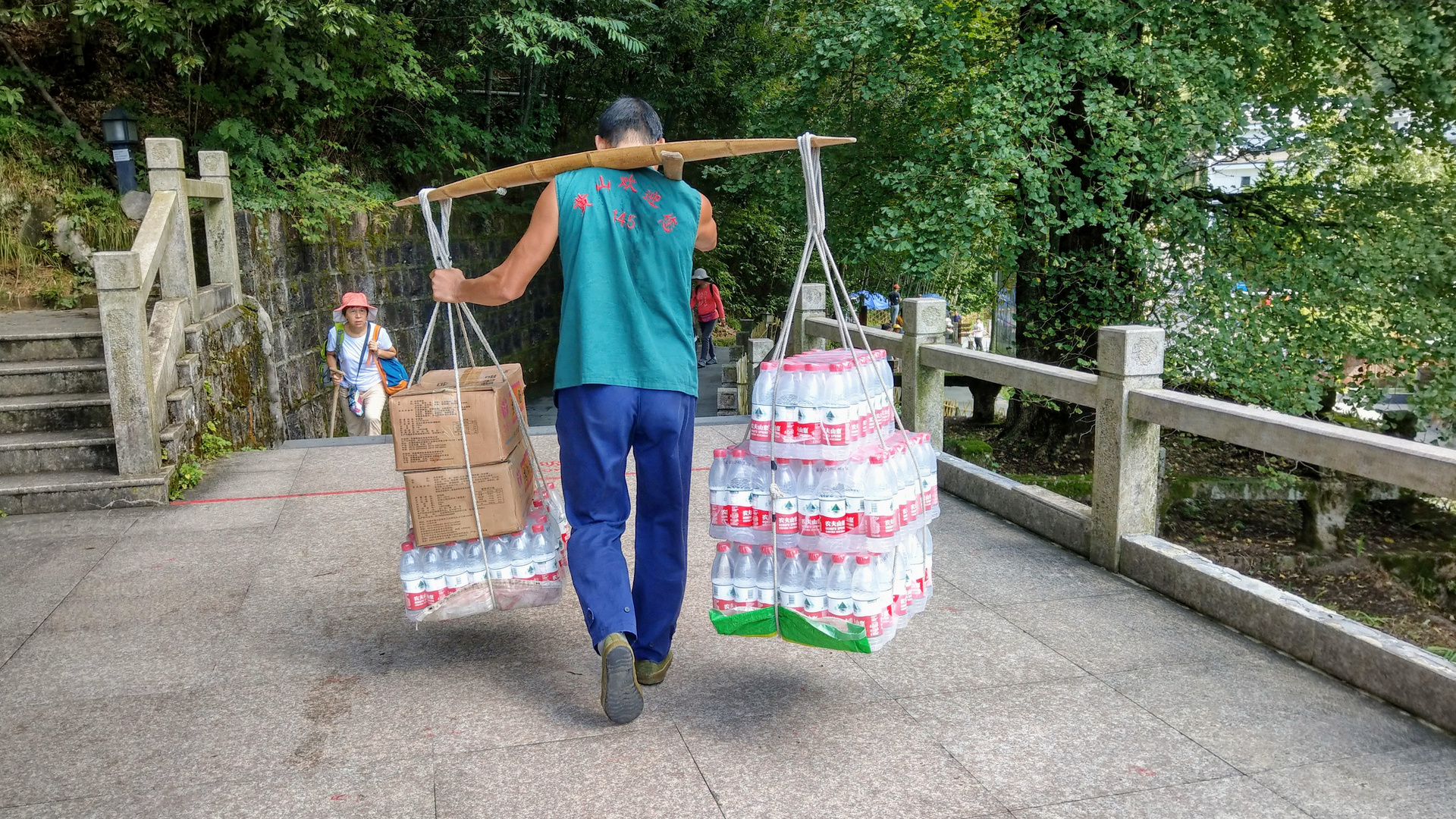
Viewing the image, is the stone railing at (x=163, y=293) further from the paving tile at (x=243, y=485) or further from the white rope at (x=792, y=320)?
the white rope at (x=792, y=320)

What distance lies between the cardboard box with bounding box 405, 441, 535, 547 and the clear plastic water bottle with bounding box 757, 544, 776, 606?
1.01 m

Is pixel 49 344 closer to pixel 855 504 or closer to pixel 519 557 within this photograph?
pixel 519 557

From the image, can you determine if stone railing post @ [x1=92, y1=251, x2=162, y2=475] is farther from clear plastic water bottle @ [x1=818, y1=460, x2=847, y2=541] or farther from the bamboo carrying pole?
clear plastic water bottle @ [x1=818, y1=460, x2=847, y2=541]

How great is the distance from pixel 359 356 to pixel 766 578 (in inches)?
251

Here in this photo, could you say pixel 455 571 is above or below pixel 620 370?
below

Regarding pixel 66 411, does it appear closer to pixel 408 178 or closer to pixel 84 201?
pixel 84 201

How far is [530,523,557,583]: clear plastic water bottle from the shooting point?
13.7ft

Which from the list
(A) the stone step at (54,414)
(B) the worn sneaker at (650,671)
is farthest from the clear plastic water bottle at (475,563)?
(A) the stone step at (54,414)

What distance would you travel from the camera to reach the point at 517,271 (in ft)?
12.3

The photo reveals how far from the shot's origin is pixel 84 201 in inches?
440

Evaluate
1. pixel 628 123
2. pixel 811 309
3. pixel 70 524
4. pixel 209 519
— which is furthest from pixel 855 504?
pixel 811 309

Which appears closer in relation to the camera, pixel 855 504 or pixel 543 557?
pixel 855 504

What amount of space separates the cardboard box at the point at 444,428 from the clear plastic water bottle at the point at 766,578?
1098 millimetres

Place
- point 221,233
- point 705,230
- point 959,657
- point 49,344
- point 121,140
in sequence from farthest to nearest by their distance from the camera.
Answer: point 121,140 → point 221,233 → point 49,344 → point 959,657 → point 705,230
